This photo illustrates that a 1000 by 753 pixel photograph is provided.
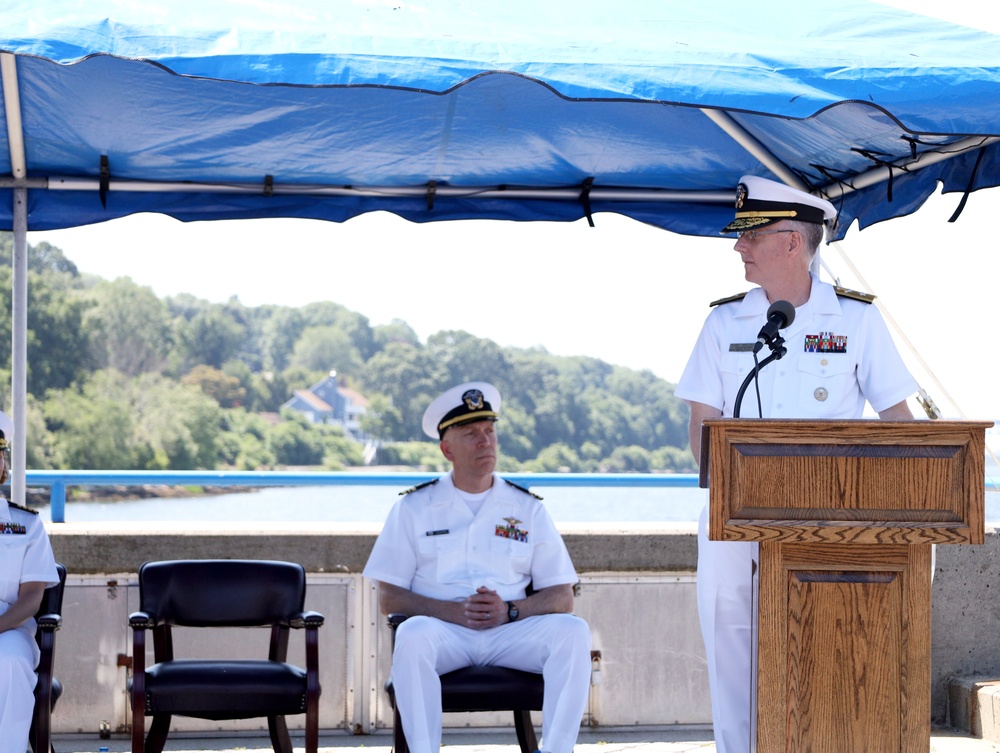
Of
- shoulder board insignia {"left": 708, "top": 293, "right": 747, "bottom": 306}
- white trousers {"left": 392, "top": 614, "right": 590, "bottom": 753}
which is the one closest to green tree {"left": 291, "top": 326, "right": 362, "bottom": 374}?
white trousers {"left": 392, "top": 614, "right": 590, "bottom": 753}

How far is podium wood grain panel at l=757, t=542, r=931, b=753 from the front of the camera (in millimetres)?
2449

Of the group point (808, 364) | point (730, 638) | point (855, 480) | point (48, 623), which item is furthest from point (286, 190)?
point (855, 480)

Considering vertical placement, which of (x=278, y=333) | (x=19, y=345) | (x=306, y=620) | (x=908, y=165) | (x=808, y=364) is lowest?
(x=306, y=620)

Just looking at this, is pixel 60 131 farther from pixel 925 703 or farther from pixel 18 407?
pixel 925 703

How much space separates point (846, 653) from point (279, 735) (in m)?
2.44

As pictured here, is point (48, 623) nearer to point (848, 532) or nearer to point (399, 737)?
point (399, 737)

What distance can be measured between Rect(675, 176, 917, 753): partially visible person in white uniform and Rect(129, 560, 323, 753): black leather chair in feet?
4.84

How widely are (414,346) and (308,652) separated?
219ft

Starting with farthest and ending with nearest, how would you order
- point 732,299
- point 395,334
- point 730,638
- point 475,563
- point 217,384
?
point 395,334
point 217,384
point 475,563
point 732,299
point 730,638

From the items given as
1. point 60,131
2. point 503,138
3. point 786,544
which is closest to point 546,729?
point 786,544

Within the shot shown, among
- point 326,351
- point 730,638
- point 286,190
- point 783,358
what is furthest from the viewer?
point 326,351

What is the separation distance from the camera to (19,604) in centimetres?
399

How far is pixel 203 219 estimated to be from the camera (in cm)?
500

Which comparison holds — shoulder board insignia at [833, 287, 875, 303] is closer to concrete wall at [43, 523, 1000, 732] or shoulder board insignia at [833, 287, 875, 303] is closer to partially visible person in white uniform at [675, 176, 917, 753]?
partially visible person in white uniform at [675, 176, 917, 753]
